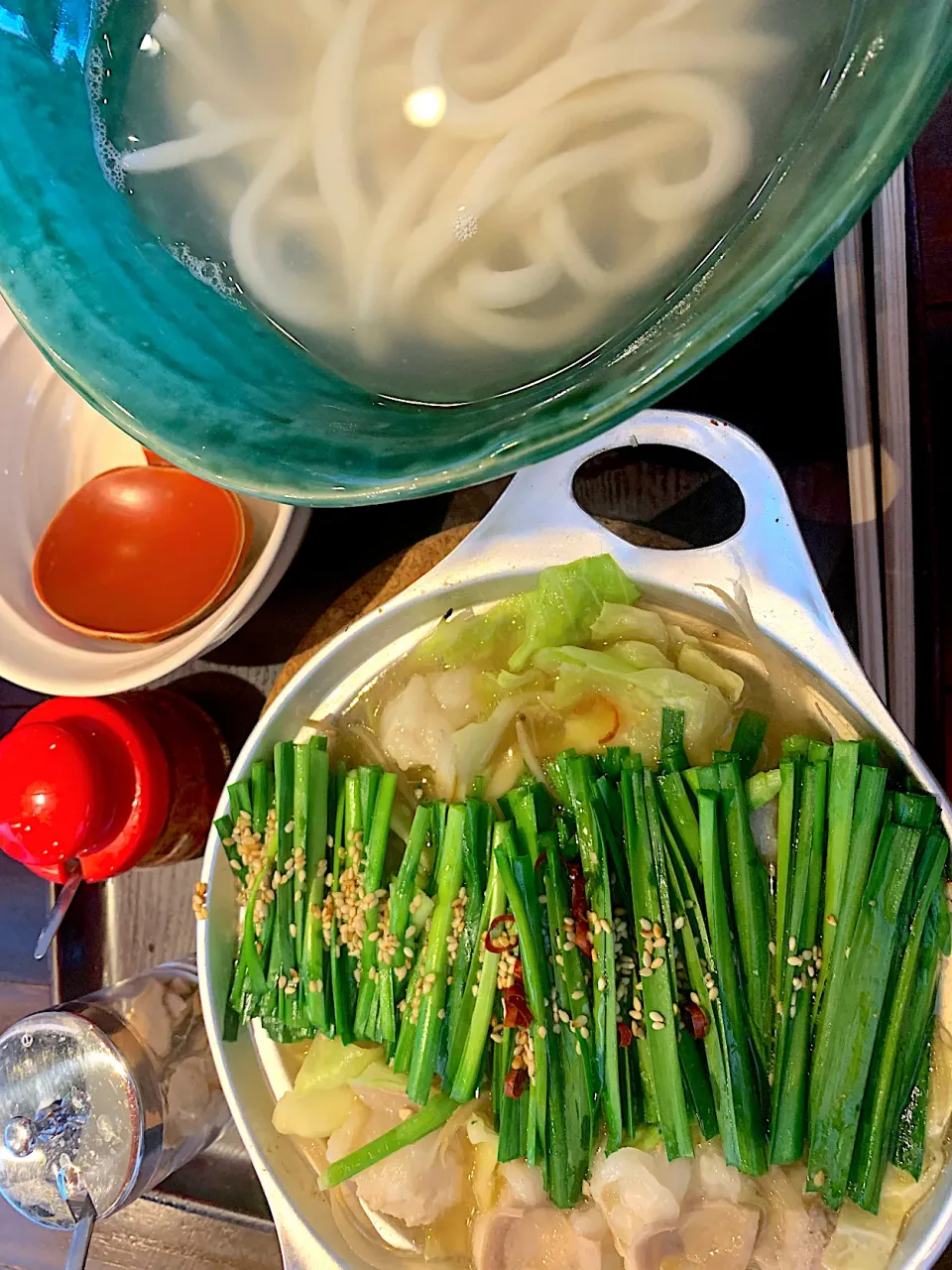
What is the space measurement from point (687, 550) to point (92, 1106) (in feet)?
4.91

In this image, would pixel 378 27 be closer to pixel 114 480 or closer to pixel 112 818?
pixel 114 480

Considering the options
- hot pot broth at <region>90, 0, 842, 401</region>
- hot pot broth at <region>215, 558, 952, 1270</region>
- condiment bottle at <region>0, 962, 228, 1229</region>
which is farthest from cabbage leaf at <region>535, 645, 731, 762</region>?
condiment bottle at <region>0, 962, 228, 1229</region>

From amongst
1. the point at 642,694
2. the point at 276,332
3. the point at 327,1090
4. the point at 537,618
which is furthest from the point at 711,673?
the point at 327,1090

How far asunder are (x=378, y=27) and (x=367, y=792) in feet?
3.77

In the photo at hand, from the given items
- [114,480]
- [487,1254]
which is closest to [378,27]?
[114,480]

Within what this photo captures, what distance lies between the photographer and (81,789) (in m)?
1.55

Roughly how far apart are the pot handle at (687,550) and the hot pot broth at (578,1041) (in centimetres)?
6

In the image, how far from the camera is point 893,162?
82cm

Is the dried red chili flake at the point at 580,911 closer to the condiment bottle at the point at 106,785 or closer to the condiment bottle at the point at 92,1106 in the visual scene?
the condiment bottle at the point at 106,785

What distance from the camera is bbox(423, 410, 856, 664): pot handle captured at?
1.36 meters

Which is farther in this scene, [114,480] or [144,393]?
[114,480]

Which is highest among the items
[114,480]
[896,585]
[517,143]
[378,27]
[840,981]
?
[378,27]

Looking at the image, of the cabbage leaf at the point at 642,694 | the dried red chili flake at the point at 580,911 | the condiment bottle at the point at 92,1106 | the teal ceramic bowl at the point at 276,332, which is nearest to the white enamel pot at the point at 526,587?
the cabbage leaf at the point at 642,694

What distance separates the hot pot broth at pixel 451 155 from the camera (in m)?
1.13
